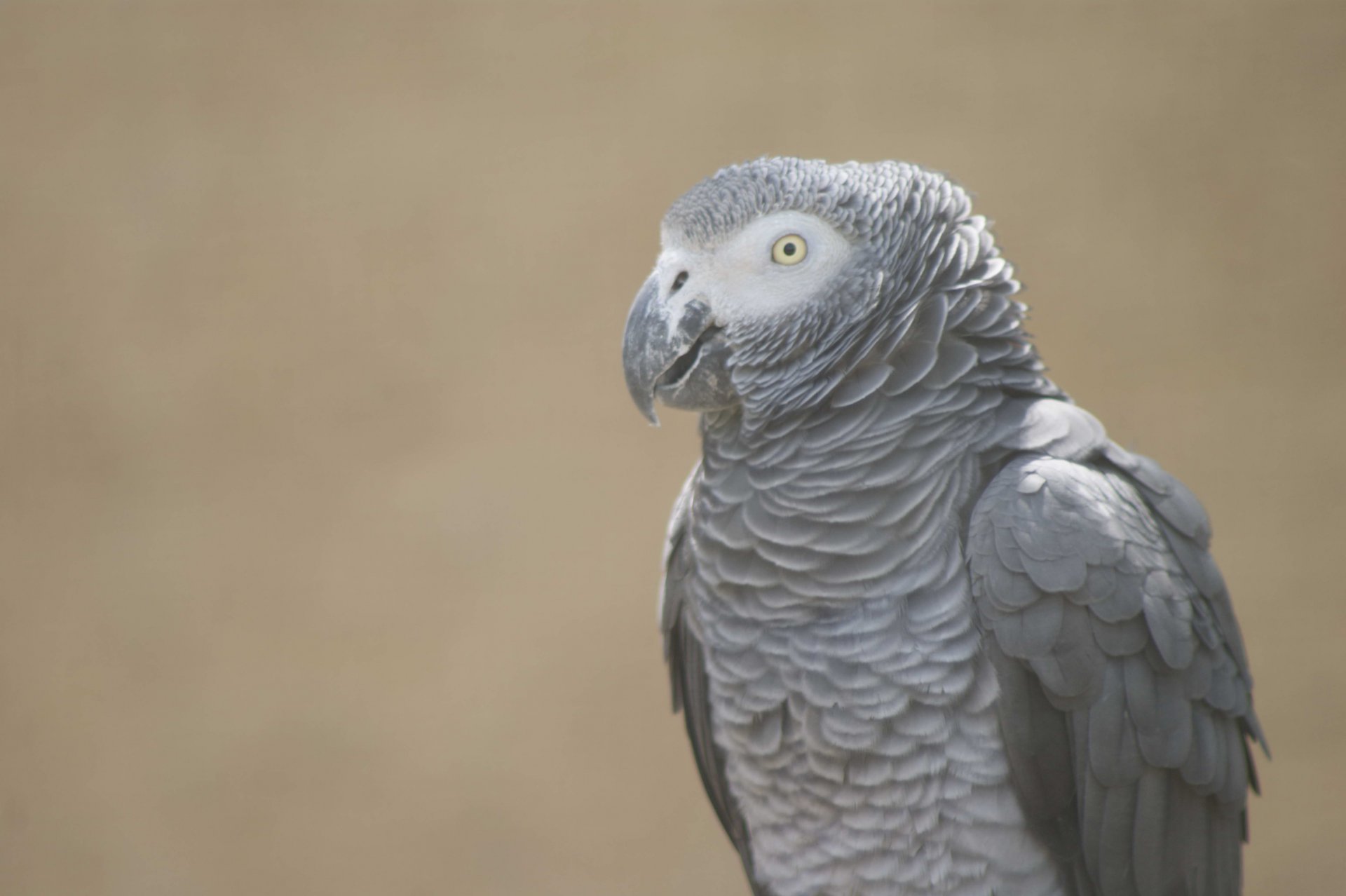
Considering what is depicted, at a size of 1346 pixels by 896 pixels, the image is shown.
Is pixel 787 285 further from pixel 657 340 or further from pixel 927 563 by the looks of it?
pixel 927 563

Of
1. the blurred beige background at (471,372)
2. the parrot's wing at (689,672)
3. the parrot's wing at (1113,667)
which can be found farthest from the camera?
the blurred beige background at (471,372)

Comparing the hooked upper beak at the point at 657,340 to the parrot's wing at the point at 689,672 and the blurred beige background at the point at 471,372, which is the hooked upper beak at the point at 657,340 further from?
the blurred beige background at the point at 471,372

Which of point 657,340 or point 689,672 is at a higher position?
point 657,340

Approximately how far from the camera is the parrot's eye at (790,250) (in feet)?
4.62

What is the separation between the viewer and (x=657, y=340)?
1.43 metres

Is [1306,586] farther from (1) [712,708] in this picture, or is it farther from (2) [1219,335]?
(1) [712,708]

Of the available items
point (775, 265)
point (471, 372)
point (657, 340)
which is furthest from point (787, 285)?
point (471, 372)

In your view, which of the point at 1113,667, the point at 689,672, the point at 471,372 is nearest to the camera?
the point at 1113,667

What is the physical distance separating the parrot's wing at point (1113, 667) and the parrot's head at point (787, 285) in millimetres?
254

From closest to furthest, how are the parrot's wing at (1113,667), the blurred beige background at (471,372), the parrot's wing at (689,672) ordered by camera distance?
the parrot's wing at (1113,667), the parrot's wing at (689,672), the blurred beige background at (471,372)

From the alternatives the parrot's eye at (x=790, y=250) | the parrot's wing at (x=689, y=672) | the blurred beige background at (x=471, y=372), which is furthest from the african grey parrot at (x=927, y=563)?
the blurred beige background at (x=471, y=372)

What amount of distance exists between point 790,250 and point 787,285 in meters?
0.04

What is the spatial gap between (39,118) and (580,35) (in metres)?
1.36

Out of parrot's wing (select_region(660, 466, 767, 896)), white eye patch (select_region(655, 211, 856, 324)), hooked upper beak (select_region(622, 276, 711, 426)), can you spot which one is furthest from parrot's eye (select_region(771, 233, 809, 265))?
parrot's wing (select_region(660, 466, 767, 896))
